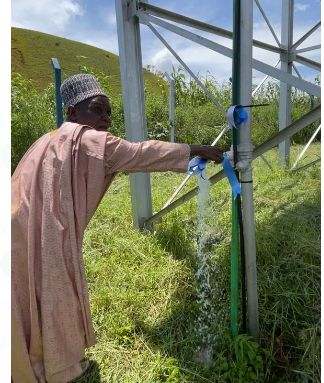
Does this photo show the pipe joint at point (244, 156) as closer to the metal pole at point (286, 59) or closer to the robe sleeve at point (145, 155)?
the robe sleeve at point (145, 155)

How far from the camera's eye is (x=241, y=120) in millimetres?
1654

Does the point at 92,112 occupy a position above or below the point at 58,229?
above

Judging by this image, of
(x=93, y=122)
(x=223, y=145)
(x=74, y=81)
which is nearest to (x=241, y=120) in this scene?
(x=93, y=122)

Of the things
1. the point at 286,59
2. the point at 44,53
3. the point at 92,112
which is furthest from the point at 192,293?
the point at 44,53

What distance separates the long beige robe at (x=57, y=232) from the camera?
1630 millimetres

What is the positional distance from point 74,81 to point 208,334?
1518 millimetres

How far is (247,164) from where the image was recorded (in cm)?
172

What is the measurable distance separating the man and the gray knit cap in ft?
0.67

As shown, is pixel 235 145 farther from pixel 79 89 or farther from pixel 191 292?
pixel 191 292

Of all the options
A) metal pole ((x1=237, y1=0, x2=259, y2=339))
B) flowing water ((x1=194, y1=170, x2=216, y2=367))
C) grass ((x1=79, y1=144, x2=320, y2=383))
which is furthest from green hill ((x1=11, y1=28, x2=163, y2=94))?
metal pole ((x1=237, y1=0, x2=259, y2=339))

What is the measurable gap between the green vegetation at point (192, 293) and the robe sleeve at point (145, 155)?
947mm

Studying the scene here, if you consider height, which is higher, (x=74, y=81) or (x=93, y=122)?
(x=74, y=81)

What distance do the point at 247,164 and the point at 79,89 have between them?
901mm

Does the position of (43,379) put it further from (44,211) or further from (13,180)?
(13,180)
